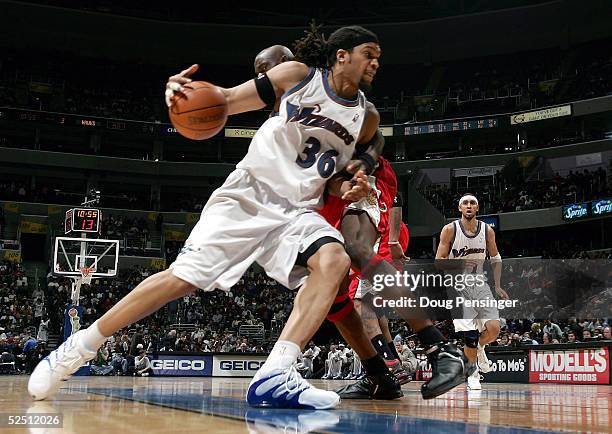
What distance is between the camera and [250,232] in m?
2.93

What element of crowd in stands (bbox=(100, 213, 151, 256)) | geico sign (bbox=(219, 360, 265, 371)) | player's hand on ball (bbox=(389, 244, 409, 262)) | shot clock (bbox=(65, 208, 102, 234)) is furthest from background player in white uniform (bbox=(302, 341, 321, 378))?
crowd in stands (bbox=(100, 213, 151, 256))

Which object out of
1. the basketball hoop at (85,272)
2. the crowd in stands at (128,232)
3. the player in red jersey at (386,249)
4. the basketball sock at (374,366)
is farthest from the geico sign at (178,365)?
the basketball sock at (374,366)

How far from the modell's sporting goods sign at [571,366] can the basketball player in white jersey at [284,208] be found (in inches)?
360

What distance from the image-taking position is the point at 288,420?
213cm

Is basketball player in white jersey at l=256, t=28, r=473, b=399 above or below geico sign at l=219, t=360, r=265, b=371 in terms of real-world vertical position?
above

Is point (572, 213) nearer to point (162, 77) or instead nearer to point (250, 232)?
point (162, 77)

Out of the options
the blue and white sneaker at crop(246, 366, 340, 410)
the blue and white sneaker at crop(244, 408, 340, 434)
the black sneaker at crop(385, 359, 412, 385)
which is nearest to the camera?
the blue and white sneaker at crop(244, 408, 340, 434)

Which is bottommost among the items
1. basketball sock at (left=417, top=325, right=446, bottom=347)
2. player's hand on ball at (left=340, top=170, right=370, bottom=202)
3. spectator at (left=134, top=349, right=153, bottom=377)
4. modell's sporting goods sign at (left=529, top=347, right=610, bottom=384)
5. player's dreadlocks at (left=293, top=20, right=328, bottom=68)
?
spectator at (left=134, top=349, right=153, bottom=377)

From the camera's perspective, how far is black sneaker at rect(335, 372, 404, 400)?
144 inches

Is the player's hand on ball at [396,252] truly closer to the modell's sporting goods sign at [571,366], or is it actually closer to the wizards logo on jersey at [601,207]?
the modell's sporting goods sign at [571,366]

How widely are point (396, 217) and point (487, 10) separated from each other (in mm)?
26398

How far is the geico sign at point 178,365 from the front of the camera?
1656 cm

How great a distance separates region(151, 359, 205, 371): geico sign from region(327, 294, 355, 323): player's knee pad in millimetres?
13787

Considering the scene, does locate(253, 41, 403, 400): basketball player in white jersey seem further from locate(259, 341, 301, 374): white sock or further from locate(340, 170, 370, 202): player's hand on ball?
locate(259, 341, 301, 374): white sock
